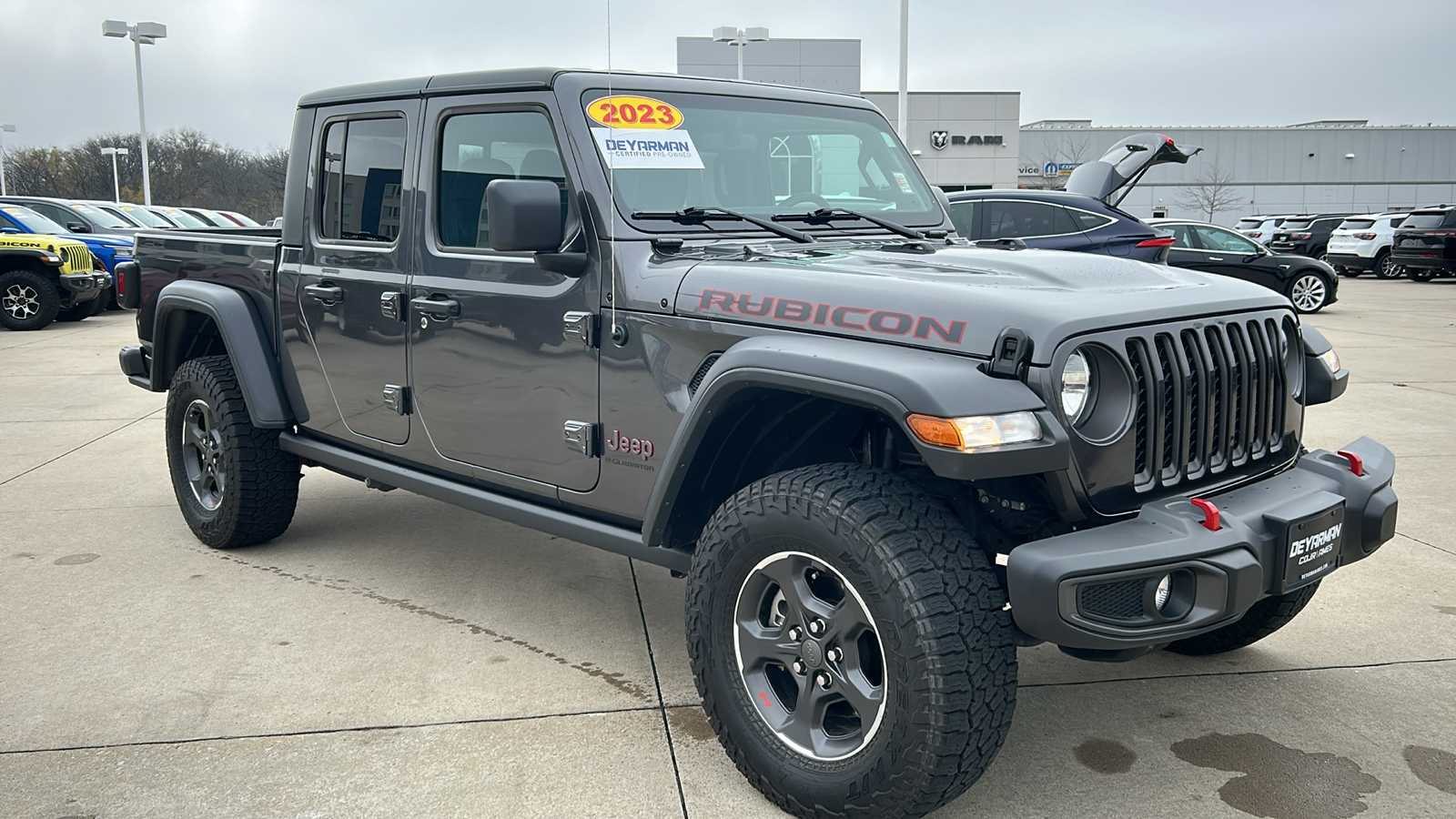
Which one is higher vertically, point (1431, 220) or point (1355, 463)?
point (1431, 220)

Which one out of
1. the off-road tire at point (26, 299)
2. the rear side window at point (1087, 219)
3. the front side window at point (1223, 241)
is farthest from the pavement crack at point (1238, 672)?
the off-road tire at point (26, 299)

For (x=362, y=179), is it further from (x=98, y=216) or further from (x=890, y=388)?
(x=98, y=216)

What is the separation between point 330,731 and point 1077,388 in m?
2.31

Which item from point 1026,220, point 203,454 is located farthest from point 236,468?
point 1026,220

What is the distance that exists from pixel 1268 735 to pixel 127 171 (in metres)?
65.8

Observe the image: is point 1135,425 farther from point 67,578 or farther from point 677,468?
point 67,578

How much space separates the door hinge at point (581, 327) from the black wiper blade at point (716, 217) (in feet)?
1.22

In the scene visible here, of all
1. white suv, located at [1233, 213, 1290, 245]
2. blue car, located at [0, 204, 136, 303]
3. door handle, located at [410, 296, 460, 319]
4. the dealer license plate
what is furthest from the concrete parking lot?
white suv, located at [1233, 213, 1290, 245]

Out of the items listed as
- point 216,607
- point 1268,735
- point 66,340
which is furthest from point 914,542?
point 66,340

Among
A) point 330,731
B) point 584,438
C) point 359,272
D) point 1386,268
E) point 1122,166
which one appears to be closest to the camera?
point 330,731

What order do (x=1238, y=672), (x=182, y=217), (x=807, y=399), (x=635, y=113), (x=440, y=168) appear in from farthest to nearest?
(x=182, y=217) < (x=440, y=168) < (x=1238, y=672) < (x=635, y=113) < (x=807, y=399)

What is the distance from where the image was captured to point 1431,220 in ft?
77.7

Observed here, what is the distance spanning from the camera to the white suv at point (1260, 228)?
1175 inches

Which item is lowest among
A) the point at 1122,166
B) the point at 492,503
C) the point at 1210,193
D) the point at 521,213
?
the point at 492,503
